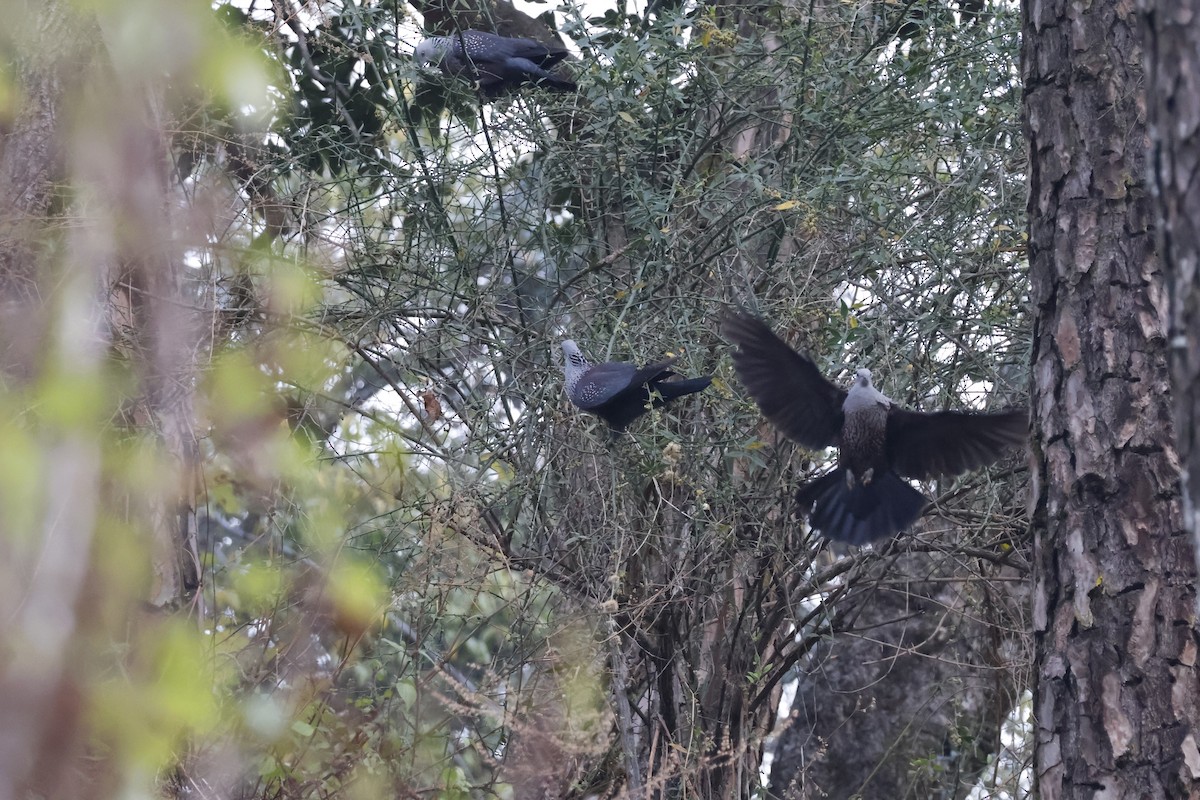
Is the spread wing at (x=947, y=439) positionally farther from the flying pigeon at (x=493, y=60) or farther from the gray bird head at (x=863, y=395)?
the flying pigeon at (x=493, y=60)

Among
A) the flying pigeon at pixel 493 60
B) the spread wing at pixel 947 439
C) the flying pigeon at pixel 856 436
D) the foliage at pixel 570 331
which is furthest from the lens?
the flying pigeon at pixel 493 60

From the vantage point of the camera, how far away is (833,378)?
11.4 ft

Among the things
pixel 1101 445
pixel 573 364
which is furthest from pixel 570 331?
pixel 1101 445

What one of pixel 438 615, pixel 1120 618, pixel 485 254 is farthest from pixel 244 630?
pixel 1120 618

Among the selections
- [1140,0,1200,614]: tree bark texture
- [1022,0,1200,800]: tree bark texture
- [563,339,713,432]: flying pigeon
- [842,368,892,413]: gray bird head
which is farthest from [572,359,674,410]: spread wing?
[1140,0,1200,614]: tree bark texture

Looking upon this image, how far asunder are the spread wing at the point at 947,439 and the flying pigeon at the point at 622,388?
54 cm

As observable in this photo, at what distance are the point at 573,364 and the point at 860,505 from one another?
0.87 metres

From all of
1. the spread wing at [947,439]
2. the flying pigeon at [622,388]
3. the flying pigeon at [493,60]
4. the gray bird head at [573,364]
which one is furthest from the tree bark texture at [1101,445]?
the flying pigeon at [493,60]

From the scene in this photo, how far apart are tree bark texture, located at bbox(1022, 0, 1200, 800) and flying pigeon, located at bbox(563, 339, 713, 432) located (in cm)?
102

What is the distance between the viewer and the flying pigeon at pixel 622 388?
316 centimetres

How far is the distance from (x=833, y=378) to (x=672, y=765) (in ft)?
3.90

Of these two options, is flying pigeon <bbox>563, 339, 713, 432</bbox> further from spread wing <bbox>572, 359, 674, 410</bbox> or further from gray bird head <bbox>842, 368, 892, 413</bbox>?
gray bird head <bbox>842, 368, 892, 413</bbox>

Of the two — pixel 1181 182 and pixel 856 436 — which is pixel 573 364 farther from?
pixel 1181 182

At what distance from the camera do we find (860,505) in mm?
3145
